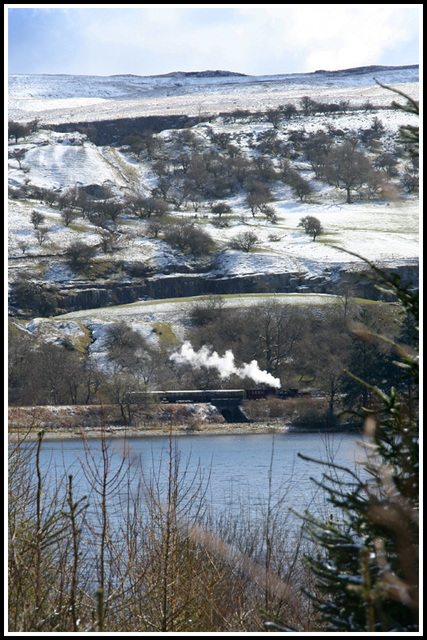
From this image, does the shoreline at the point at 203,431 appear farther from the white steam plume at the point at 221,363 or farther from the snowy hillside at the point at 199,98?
the snowy hillside at the point at 199,98

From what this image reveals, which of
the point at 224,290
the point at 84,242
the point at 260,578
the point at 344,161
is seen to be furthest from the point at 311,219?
the point at 260,578

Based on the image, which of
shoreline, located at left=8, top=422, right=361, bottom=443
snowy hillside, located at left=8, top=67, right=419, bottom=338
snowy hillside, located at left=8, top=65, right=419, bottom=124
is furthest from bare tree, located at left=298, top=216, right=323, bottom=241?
snowy hillside, located at left=8, top=65, right=419, bottom=124

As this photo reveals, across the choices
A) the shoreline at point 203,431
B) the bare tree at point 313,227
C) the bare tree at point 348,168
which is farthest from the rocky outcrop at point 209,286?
the bare tree at point 348,168

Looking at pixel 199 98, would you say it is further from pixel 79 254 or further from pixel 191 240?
pixel 79 254

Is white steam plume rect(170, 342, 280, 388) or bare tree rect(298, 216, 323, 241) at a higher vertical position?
bare tree rect(298, 216, 323, 241)

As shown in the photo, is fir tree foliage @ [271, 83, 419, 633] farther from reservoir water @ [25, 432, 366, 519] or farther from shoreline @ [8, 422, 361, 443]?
shoreline @ [8, 422, 361, 443]

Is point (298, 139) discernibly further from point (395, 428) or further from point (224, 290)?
point (395, 428)

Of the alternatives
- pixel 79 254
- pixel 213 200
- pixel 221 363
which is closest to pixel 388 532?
pixel 221 363
